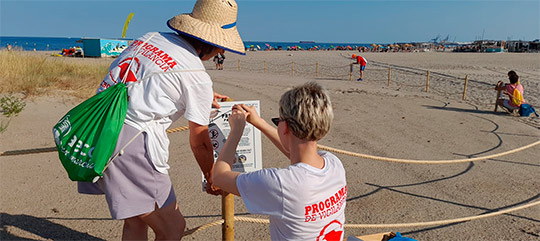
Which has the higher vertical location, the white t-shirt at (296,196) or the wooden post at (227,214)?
the white t-shirt at (296,196)

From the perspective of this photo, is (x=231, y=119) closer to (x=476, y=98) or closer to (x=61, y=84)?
(x=61, y=84)

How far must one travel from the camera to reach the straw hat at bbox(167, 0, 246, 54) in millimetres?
1963

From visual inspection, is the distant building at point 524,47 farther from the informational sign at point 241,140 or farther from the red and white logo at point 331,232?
the red and white logo at point 331,232

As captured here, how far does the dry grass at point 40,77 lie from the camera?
27.6 feet

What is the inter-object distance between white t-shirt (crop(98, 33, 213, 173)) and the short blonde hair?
46 cm

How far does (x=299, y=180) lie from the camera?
1.63 meters

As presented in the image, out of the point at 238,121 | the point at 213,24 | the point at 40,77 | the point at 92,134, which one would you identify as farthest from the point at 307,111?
the point at 40,77

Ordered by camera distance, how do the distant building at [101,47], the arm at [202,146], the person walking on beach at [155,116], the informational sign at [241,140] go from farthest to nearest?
the distant building at [101,47] → the informational sign at [241,140] → the arm at [202,146] → the person walking on beach at [155,116]

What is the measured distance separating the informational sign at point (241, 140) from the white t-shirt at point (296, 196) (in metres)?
0.89

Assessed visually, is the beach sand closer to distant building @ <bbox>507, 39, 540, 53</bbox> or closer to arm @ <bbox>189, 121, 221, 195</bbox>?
arm @ <bbox>189, 121, 221, 195</bbox>

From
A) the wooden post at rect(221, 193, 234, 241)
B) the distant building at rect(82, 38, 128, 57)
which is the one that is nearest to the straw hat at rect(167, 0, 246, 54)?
the wooden post at rect(221, 193, 234, 241)

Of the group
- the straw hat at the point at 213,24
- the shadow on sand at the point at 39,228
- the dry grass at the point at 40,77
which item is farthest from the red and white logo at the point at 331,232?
the dry grass at the point at 40,77

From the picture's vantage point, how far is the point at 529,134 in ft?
25.9

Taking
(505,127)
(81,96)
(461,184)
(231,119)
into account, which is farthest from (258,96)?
(231,119)
